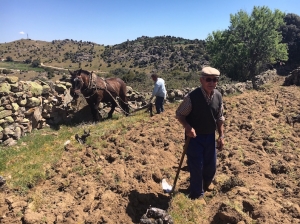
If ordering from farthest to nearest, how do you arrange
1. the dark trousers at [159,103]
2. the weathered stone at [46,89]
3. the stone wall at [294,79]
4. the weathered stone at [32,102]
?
the stone wall at [294,79] → the dark trousers at [159,103] → the weathered stone at [46,89] → the weathered stone at [32,102]

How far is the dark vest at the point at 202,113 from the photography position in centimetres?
459

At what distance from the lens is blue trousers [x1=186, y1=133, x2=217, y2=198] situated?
483cm

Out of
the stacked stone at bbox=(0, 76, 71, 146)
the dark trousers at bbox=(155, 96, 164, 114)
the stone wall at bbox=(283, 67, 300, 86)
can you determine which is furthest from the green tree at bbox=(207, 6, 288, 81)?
the stacked stone at bbox=(0, 76, 71, 146)

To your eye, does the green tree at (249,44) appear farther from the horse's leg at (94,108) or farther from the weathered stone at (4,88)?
the weathered stone at (4,88)

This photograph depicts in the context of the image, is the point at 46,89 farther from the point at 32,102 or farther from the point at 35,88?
the point at 32,102

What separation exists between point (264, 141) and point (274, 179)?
2.12m

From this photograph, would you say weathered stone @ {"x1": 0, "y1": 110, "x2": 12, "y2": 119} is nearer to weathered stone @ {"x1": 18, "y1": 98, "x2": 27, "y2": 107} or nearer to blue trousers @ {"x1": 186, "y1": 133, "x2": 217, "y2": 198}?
weathered stone @ {"x1": 18, "y1": 98, "x2": 27, "y2": 107}

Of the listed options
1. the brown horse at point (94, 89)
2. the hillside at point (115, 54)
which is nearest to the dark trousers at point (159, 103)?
the brown horse at point (94, 89)

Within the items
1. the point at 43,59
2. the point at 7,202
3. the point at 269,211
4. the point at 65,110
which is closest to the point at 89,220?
the point at 7,202

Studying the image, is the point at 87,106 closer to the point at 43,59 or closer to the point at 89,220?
the point at 89,220

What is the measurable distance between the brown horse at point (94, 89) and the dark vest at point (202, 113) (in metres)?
6.35

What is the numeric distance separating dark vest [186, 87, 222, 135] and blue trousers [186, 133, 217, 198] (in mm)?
168

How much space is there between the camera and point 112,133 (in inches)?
332

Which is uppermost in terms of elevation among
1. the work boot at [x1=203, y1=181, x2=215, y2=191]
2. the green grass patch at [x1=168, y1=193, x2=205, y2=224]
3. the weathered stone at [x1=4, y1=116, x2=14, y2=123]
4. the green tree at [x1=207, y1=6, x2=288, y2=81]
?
the green tree at [x1=207, y1=6, x2=288, y2=81]
